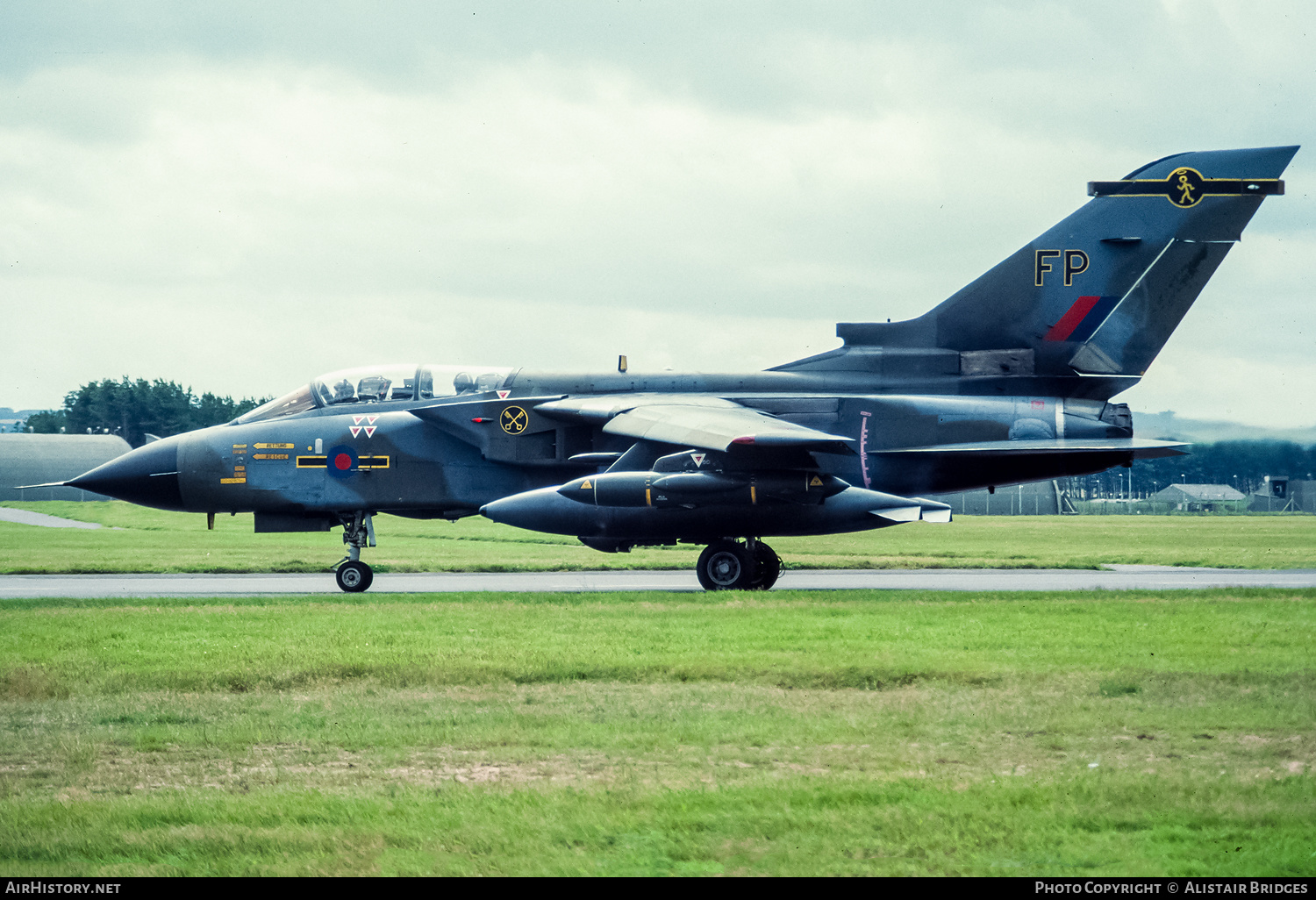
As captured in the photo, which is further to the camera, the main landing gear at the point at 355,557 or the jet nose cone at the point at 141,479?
the jet nose cone at the point at 141,479

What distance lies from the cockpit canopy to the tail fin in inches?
316

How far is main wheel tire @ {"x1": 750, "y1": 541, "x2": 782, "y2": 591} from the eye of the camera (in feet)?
58.6

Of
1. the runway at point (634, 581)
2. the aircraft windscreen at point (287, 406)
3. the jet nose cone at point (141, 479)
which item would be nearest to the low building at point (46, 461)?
the runway at point (634, 581)

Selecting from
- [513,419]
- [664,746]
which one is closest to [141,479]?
[513,419]

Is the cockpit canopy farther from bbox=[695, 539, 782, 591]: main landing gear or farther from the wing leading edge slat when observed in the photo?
bbox=[695, 539, 782, 591]: main landing gear

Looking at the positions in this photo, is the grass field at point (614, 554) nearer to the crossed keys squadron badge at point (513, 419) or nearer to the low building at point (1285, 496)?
the low building at point (1285, 496)

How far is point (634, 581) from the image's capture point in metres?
20.1

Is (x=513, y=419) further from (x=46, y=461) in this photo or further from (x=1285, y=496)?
(x=46, y=461)

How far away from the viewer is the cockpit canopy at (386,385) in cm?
1978

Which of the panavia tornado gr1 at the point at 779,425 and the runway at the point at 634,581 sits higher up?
the panavia tornado gr1 at the point at 779,425

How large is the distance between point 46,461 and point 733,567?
6346cm

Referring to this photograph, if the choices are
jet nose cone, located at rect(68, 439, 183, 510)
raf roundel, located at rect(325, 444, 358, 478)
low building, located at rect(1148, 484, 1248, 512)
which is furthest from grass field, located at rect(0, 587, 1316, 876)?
low building, located at rect(1148, 484, 1248, 512)
